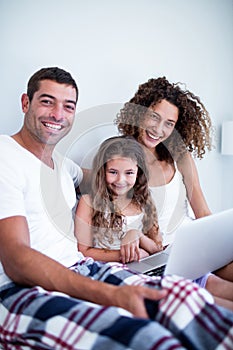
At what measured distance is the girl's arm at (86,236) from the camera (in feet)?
4.61

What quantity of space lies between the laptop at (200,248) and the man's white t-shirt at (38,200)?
0.91 feet

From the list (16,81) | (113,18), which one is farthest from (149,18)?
(16,81)

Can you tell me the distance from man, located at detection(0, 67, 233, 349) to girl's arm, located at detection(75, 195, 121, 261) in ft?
0.26

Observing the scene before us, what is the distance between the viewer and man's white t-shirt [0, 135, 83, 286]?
1.08m

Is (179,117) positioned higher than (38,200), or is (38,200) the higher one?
(179,117)

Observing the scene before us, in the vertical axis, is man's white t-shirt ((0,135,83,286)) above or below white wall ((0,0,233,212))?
below

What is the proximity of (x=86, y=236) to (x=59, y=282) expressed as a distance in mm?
519

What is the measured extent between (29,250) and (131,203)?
67 cm

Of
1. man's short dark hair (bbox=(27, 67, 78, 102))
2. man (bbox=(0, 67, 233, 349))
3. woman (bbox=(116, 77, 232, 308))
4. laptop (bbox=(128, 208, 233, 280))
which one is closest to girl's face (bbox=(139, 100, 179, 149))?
woman (bbox=(116, 77, 232, 308))

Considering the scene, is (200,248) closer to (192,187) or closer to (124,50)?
(192,187)

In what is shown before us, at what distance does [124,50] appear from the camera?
1.82m

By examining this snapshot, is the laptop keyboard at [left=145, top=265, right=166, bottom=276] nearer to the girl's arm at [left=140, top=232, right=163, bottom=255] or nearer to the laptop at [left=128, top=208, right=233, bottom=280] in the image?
the laptop at [left=128, top=208, right=233, bottom=280]

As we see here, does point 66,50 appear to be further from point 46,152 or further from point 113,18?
point 46,152

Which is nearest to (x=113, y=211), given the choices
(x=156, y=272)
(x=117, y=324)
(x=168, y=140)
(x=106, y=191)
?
(x=106, y=191)
